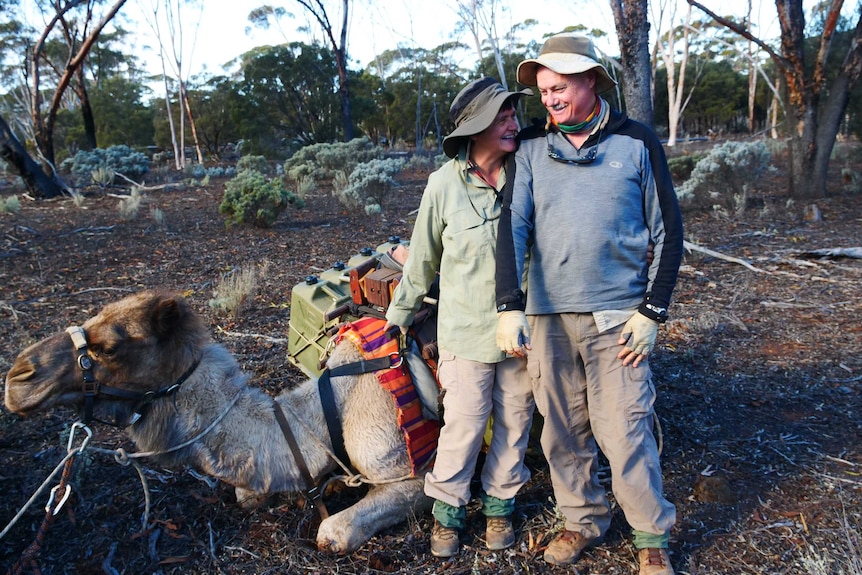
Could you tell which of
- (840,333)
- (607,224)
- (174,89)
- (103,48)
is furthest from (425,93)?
(607,224)

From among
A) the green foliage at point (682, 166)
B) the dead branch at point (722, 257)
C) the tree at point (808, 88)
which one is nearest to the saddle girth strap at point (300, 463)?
the dead branch at point (722, 257)

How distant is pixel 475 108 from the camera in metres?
2.87

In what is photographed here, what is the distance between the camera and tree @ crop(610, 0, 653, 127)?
768 centimetres

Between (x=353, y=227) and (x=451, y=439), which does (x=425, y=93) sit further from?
(x=451, y=439)

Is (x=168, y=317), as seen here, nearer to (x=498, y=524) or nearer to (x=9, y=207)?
(x=498, y=524)

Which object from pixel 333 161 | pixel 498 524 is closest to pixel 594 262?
pixel 498 524

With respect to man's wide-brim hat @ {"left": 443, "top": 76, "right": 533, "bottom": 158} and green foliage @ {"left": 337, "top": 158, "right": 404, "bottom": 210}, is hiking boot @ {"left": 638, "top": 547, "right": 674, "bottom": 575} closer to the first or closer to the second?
man's wide-brim hat @ {"left": 443, "top": 76, "right": 533, "bottom": 158}

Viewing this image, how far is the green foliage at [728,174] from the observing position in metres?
11.5

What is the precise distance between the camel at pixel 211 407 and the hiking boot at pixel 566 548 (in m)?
0.72

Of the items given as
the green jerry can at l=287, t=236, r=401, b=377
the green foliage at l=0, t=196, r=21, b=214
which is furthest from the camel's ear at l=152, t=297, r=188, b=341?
the green foliage at l=0, t=196, r=21, b=214

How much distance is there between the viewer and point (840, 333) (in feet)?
17.9

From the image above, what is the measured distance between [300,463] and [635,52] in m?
6.85

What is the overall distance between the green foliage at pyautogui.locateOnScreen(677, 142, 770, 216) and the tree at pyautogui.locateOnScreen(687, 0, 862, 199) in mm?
697

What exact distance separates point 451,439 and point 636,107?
630 cm
